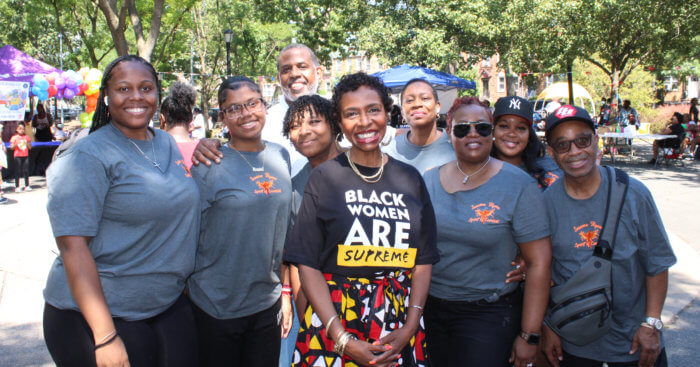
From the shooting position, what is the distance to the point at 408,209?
2.16m

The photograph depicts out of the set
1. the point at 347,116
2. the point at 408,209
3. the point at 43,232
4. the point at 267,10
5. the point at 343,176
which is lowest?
the point at 43,232

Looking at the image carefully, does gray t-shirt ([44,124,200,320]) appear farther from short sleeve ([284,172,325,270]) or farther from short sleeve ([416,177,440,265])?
short sleeve ([416,177,440,265])

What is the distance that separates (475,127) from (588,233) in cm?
79

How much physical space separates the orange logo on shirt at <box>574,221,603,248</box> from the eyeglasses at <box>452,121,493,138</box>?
692 millimetres

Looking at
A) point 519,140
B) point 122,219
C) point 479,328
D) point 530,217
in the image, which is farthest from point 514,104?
point 122,219

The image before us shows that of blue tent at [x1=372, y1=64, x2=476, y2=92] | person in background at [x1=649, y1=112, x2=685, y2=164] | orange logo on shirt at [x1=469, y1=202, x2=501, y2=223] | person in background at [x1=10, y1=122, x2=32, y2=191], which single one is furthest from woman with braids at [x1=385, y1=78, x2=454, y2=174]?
person in background at [x1=649, y1=112, x2=685, y2=164]

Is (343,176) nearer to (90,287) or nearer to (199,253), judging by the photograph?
(199,253)

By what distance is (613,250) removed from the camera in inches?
91.9

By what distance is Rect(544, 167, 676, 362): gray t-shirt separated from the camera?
2.34 metres

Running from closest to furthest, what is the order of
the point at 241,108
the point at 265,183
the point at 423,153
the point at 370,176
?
1. the point at 370,176
2. the point at 265,183
3. the point at 241,108
4. the point at 423,153

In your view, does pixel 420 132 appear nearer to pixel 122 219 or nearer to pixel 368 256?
pixel 368 256

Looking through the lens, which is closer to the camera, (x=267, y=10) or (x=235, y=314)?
(x=235, y=314)

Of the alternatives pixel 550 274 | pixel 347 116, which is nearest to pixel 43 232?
pixel 347 116

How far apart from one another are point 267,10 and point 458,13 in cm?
1113
